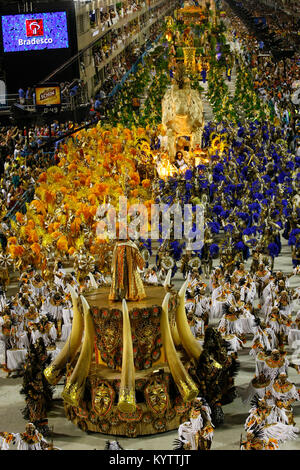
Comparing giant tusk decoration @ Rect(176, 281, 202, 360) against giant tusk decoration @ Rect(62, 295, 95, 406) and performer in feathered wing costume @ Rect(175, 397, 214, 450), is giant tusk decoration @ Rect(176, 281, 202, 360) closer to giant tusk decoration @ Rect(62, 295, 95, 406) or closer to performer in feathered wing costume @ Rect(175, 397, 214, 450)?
giant tusk decoration @ Rect(62, 295, 95, 406)

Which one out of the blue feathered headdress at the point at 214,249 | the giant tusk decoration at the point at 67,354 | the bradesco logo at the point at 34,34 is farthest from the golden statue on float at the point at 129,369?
the bradesco logo at the point at 34,34

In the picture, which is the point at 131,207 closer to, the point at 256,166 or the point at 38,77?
the point at 256,166

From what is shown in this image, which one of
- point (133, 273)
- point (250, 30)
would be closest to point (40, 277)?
point (133, 273)

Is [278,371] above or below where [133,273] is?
below

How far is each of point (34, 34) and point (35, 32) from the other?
0.12m

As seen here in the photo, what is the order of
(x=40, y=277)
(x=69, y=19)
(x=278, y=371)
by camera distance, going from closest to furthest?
(x=278, y=371) < (x=40, y=277) < (x=69, y=19)

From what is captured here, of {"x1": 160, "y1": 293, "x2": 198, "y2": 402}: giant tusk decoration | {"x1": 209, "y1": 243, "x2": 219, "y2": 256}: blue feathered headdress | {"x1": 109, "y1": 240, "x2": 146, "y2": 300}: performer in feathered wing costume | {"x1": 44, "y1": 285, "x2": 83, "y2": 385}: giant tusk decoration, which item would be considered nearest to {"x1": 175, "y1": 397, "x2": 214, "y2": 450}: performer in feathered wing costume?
{"x1": 160, "y1": 293, "x2": 198, "y2": 402}: giant tusk decoration

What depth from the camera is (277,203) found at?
88.8 feet

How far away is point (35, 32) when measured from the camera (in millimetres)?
48469

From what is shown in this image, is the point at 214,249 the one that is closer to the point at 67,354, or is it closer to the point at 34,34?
the point at 67,354

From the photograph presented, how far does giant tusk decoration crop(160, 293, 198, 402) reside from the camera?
1543 centimetres

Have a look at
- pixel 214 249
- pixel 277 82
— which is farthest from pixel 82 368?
pixel 277 82

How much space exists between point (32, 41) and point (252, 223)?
26342 millimetres

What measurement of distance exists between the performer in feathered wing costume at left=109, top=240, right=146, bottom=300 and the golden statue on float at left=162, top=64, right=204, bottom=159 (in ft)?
65.8
